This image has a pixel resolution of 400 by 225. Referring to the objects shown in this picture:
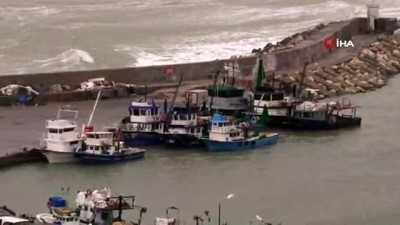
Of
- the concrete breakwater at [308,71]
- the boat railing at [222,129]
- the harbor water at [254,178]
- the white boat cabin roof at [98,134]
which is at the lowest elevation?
the harbor water at [254,178]

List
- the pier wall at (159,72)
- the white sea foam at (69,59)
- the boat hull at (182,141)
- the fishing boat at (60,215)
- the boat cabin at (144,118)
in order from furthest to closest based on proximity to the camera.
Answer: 1. the white sea foam at (69,59)
2. the pier wall at (159,72)
3. the boat cabin at (144,118)
4. the boat hull at (182,141)
5. the fishing boat at (60,215)

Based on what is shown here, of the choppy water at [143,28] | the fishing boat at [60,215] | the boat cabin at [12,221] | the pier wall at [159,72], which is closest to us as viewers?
the boat cabin at [12,221]

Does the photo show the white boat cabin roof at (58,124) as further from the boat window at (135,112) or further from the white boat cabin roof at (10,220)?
the white boat cabin roof at (10,220)

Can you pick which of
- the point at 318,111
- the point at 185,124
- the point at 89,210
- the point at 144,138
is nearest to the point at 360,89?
the point at 318,111

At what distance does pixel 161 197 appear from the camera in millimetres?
21953

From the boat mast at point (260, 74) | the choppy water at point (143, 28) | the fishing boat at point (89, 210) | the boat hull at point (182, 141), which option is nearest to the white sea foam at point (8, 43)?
the choppy water at point (143, 28)

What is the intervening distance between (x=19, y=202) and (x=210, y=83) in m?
10.5

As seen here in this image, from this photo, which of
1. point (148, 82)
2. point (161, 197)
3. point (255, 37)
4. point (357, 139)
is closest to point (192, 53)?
point (255, 37)

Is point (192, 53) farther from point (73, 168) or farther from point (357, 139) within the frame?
point (73, 168)

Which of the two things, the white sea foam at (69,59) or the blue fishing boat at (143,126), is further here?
the white sea foam at (69,59)

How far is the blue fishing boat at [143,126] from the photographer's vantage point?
2669cm

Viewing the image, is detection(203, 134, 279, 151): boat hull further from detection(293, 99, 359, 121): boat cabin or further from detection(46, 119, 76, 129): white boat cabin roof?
detection(46, 119, 76, 129): white boat cabin roof

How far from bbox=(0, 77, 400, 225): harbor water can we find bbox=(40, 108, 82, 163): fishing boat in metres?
0.28

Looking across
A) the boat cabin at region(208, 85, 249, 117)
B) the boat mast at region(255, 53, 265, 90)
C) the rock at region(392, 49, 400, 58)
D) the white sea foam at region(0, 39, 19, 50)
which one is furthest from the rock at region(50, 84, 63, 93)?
the rock at region(392, 49, 400, 58)
